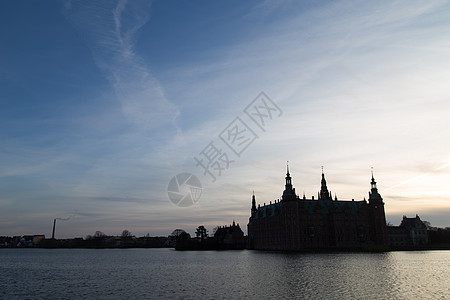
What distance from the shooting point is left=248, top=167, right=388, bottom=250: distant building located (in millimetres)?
145625

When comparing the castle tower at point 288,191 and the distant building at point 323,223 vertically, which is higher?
the castle tower at point 288,191

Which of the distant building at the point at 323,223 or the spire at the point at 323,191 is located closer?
the distant building at the point at 323,223

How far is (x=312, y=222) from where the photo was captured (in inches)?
5876

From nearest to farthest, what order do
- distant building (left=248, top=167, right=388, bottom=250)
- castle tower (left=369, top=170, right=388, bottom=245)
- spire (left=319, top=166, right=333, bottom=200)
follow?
distant building (left=248, top=167, right=388, bottom=250), castle tower (left=369, top=170, right=388, bottom=245), spire (left=319, top=166, right=333, bottom=200)

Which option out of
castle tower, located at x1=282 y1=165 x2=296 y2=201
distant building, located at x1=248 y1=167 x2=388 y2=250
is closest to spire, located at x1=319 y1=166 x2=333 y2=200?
distant building, located at x1=248 y1=167 x2=388 y2=250

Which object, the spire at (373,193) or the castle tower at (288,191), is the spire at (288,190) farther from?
the spire at (373,193)

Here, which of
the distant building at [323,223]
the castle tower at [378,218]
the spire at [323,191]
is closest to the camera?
the distant building at [323,223]

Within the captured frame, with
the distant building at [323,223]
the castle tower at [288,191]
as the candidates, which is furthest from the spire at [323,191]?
the castle tower at [288,191]

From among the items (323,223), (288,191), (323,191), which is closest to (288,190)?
(288,191)

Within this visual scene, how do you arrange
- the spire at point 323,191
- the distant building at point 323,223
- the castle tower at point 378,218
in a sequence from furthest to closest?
the spire at point 323,191 < the castle tower at point 378,218 < the distant building at point 323,223

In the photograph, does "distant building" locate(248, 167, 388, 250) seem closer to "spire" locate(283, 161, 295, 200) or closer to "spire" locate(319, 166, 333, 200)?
"spire" locate(283, 161, 295, 200)

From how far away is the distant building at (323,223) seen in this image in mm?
145625

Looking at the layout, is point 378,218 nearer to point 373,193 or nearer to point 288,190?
point 373,193

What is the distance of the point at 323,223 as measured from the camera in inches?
5950
